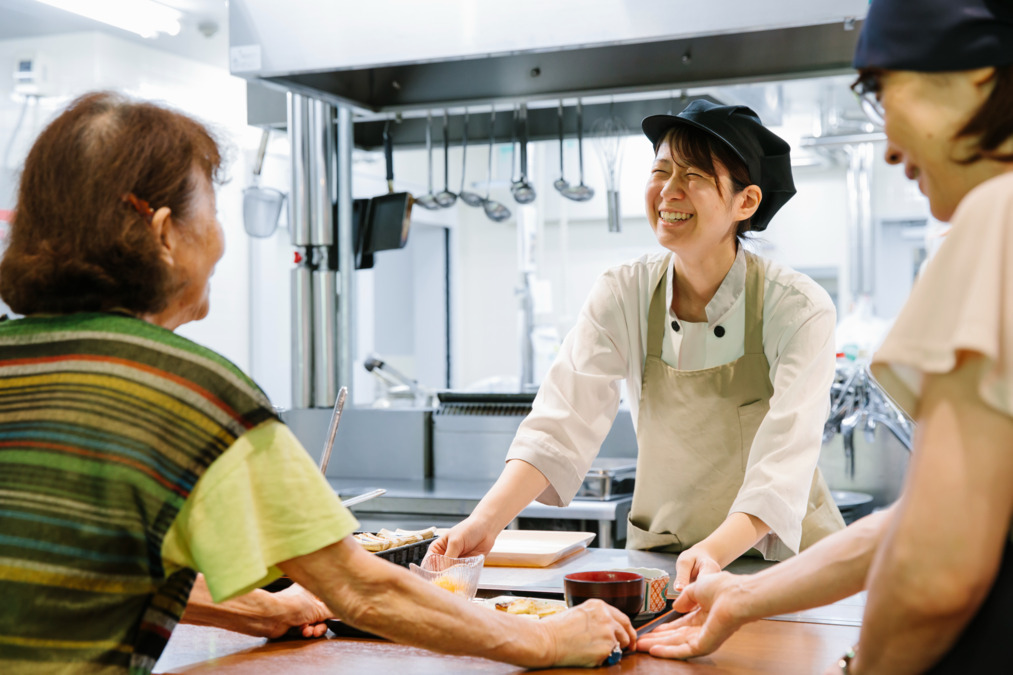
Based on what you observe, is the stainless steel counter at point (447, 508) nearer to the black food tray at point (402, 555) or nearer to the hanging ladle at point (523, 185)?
the hanging ladle at point (523, 185)

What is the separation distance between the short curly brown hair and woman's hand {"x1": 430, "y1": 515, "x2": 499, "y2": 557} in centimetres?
67

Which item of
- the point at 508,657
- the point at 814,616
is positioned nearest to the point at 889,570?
the point at 508,657

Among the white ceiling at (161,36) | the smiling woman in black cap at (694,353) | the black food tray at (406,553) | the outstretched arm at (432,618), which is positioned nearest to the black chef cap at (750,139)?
the smiling woman in black cap at (694,353)

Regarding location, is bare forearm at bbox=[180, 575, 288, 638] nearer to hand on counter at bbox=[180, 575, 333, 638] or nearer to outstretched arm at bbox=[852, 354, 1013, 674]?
hand on counter at bbox=[180, 575, 333, 638]

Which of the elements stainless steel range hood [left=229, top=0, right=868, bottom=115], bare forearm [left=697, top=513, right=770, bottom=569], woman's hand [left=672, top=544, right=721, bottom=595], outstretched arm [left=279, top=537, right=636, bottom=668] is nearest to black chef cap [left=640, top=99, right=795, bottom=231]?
stainless steel range hood [left=229, top=0, right=868, bottom=115]

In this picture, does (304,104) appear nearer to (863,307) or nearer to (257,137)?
(257,137)

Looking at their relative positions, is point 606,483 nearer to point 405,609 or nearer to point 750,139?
point 750,139

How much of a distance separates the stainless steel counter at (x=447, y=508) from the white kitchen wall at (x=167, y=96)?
2.03m

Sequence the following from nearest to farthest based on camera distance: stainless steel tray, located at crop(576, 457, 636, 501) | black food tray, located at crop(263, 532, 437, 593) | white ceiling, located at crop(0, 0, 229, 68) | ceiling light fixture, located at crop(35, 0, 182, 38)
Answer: black food tray, located at crop(263, 532, 437, 593) → stainless steel tray, located at crop(576, 457, 636, 501) → ceiling light fixture, located at crop(35, 0, 182, 38) → white ceiling, located at crop(0, 0, 229, 68)

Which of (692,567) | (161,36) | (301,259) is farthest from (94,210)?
(161,36)

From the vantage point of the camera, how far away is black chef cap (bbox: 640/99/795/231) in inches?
70.4

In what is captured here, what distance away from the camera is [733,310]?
6.29 feet

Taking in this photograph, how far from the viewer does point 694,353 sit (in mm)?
1953

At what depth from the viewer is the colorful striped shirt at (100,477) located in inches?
35.5
